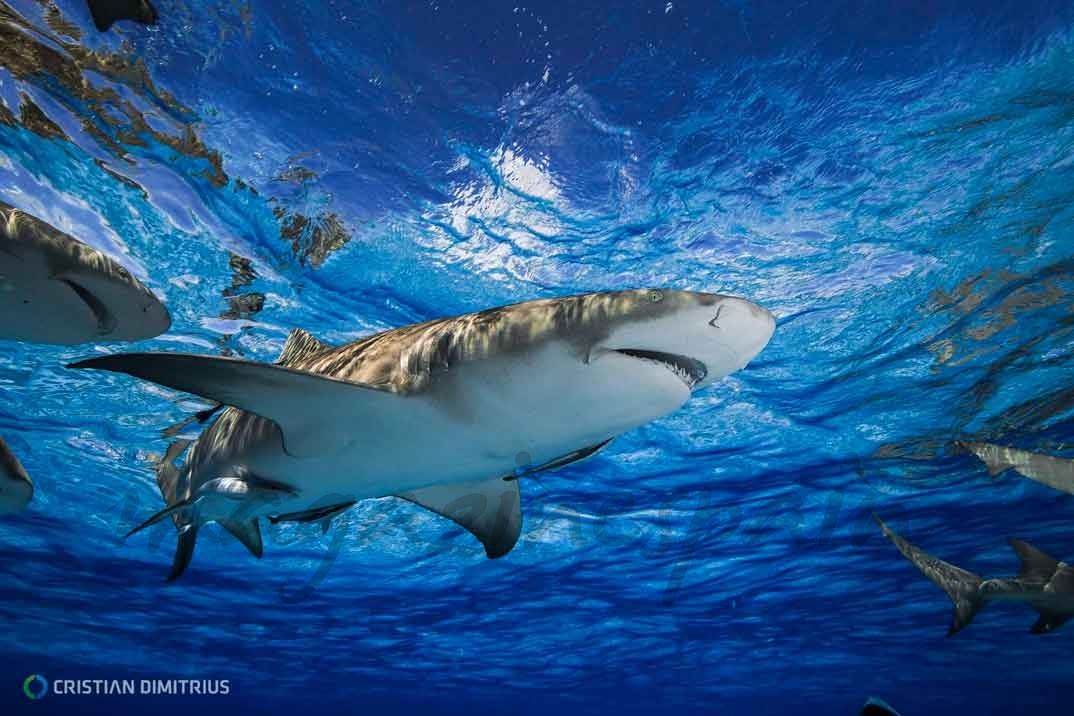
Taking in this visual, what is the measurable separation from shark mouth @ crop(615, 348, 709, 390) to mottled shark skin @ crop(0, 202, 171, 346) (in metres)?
3.00

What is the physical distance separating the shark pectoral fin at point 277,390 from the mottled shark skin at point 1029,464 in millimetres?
3854

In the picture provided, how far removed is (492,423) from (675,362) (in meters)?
0.94

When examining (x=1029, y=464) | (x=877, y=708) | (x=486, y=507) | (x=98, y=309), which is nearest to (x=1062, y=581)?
(x=877, y=708)

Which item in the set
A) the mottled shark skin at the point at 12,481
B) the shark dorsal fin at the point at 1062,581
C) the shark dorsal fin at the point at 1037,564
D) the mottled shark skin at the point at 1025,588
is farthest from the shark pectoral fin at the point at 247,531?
the shark dorsal fin at the point at 1062,581

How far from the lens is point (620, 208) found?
6824mm

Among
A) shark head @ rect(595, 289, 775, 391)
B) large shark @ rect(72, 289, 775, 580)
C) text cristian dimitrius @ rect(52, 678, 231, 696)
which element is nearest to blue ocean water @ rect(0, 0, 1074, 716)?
large shark @ rect(72, 289, 775, 580)

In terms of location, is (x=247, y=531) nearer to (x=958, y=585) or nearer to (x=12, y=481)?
(x=12, y=481)

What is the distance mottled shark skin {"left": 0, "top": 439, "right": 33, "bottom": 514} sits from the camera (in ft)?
14.4

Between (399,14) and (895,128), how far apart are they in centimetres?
486

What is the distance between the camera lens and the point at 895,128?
Answer: 235 inches

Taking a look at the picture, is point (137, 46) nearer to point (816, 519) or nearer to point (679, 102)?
point (679, 102)

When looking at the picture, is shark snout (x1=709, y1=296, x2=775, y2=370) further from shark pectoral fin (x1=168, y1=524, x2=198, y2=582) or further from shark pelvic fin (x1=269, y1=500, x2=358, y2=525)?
shark pectoral fin (x1=168, y1=524, x2=198, y2=582)

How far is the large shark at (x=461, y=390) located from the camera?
241cm

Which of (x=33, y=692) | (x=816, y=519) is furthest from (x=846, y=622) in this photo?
(x=33, y=692)
